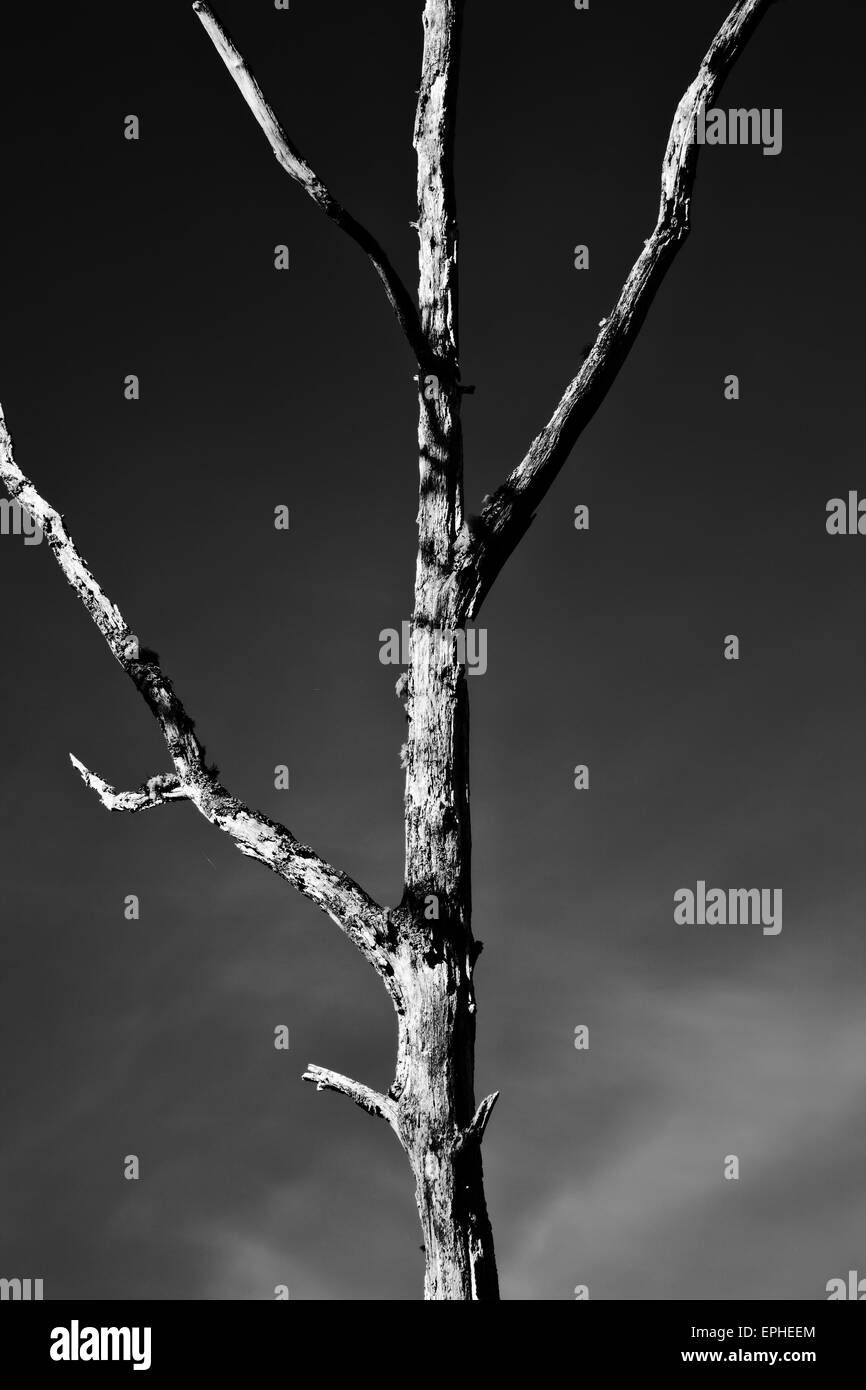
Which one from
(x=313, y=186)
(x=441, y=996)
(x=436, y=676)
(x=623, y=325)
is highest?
(x=313, y=186)

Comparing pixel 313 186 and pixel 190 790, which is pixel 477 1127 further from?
pixel 313 186

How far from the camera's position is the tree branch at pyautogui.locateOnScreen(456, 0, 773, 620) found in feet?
19.1

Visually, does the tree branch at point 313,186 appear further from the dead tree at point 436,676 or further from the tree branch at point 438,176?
the tree branch at point 438,176

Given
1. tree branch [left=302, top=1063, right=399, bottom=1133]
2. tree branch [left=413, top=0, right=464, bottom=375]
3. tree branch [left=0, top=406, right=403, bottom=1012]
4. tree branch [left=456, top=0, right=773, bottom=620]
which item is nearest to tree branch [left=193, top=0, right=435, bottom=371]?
tree branch [left=413, top=0, right=464, bottom=375]

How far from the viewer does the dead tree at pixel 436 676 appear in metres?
5.05

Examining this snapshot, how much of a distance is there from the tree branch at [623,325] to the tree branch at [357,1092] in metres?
2.09

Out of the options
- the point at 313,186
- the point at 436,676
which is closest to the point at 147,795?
the point at 436,676

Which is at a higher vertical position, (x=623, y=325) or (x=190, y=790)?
(x=623, y=325)

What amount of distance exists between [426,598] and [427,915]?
1.41m

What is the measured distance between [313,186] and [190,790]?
2697 millimetres

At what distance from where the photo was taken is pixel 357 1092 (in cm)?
532

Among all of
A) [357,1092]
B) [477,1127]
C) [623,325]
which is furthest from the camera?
[623,325]
